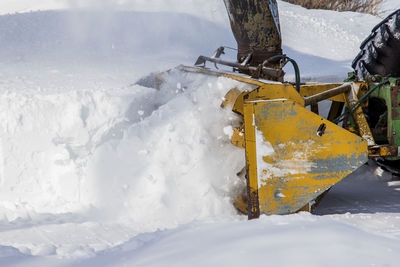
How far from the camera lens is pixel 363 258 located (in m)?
1.33

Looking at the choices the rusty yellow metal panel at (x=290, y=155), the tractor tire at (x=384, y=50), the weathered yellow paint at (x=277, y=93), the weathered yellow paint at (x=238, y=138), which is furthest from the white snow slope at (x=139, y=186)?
the tractor tire at (x=384, y=50)

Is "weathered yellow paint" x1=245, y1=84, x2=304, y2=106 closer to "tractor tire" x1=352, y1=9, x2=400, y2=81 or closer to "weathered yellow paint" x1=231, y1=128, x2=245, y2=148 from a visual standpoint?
"weathered yellow paint" x1=231, y1=128, x2=245, y2=148

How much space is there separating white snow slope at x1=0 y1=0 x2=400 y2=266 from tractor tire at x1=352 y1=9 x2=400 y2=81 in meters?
0.74

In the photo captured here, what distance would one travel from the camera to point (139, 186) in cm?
275

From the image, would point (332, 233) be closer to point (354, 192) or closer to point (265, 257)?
point (265, 257)

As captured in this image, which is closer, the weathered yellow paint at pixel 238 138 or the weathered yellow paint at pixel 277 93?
the weathered yellow paint at pixel 277 93

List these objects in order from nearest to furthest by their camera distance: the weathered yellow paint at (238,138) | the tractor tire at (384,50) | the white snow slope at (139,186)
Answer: the white snow slope at (139,186) → the weathered yellow paint at (238,138) → the tractor tire at (384,50)

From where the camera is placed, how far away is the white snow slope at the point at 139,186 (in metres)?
1.50

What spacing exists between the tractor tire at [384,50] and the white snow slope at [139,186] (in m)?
0.74

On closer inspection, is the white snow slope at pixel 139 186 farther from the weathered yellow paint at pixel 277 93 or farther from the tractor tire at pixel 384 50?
the tractor tire at pixel 384 50

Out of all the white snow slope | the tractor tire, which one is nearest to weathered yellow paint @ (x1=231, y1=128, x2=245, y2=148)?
the white snow slope

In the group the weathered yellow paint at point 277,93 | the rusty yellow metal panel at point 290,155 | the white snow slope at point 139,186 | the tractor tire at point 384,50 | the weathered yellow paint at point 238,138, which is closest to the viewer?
the white snow slope at point 139,186

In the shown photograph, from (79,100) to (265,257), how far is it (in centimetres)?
232

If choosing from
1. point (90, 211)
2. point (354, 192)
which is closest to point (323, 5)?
point (354, 192)
